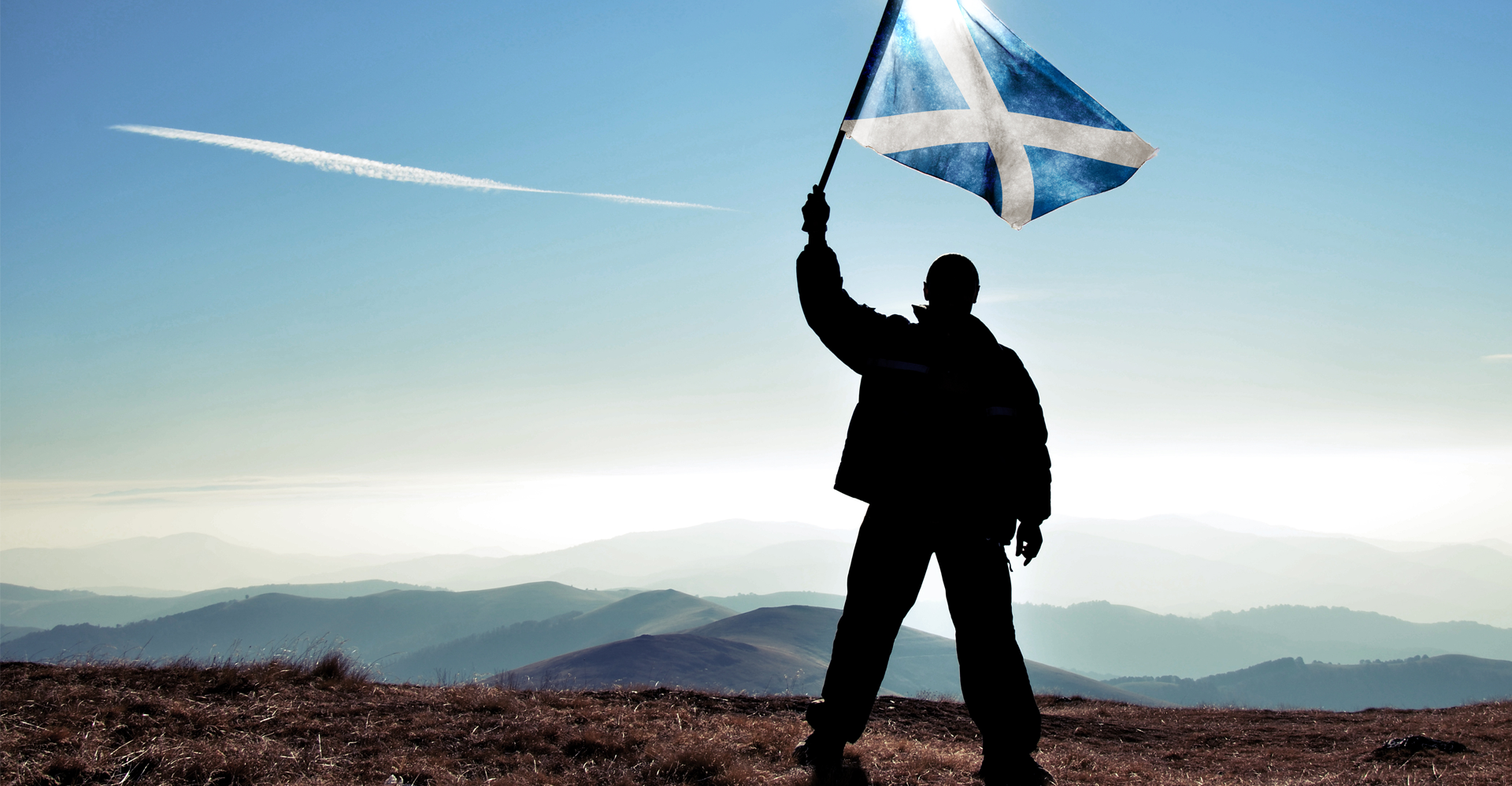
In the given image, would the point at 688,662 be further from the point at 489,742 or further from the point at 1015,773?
the point at 1015,773

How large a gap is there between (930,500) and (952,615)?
0.65 m

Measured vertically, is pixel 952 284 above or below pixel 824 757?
above

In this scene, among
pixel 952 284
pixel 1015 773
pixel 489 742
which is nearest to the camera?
pixel 1015 773

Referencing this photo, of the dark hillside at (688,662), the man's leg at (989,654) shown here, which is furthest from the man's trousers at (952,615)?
the dark hillside at (688,662)

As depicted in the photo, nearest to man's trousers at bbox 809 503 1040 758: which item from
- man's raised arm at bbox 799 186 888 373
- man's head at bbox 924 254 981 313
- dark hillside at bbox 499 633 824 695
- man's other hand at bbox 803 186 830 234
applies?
man's raised arm at bbox 799 186 888 373

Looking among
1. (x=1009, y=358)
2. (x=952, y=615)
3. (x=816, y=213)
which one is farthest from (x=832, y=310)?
(x=952, y=615)

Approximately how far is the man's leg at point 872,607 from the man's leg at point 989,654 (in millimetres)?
207

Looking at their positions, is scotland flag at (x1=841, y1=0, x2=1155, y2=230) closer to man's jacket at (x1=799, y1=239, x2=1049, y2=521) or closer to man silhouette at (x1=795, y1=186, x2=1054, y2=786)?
man silhouette at (x1=795, y1=186, x2=1054, y2=786)

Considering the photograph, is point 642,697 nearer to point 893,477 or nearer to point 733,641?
point 893,477

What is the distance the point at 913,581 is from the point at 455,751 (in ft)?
9.79

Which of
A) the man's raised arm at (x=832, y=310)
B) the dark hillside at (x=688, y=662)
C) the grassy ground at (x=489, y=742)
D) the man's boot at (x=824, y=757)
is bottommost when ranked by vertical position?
the dark hillside at (x=688, y=662)

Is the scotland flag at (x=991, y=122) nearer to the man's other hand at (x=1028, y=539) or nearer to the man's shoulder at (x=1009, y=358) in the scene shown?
the man's shoulder at (x=1009, y=358)

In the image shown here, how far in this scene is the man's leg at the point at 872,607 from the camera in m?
4.37

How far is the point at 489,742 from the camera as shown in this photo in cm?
495
